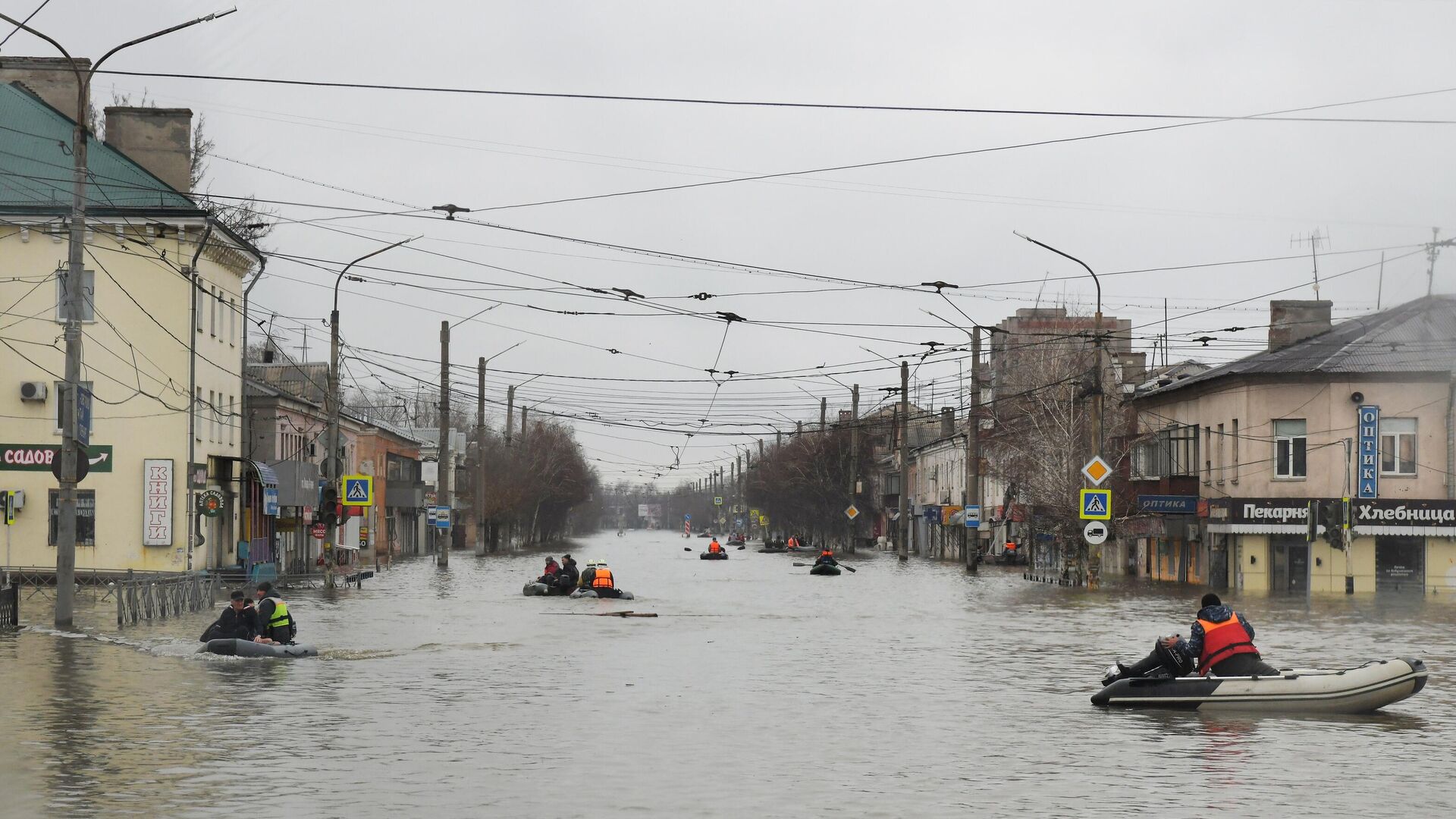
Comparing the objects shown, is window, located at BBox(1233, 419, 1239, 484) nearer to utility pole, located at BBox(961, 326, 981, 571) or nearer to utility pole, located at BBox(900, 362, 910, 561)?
utility pole, located at BBox(961, 326, 981, 571)

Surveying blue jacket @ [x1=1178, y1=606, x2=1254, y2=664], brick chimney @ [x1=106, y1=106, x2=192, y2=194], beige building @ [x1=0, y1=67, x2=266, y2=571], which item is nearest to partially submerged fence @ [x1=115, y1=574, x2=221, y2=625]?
Result: beige building @ [x1=0, y1=67, x2=266, y2=571]

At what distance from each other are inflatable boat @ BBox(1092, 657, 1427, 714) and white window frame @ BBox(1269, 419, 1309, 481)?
39.0 meters

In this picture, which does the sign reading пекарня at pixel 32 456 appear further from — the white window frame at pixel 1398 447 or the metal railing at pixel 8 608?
the white window frame at pixel 1398 447

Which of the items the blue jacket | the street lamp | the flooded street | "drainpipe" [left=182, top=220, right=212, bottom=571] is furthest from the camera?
"drainpipe" [left=182, top=220, right=212, bottom=571]

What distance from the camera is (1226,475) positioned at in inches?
2365

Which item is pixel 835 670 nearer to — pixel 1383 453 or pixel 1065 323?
pixel 1383 453

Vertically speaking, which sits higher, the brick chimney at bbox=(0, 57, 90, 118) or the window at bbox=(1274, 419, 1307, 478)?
the brick chimney at bbox=(0, 57, 90, 118)

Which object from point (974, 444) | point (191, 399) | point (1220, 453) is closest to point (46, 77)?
point (191, 399)

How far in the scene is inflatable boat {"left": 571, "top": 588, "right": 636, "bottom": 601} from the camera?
45312 millimetres

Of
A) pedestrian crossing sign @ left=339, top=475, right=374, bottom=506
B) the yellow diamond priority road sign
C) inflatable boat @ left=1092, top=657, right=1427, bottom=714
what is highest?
the yellow diamond priority road sign

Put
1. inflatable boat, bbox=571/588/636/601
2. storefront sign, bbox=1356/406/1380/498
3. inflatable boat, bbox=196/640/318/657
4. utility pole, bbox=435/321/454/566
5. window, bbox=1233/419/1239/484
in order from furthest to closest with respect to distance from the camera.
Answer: utility pole, bbox=435/321/454/566, window, bbox=1233/419/1239/484, storefront sign, bbox=1356/406/1380/498, inflatable boat, bbox=571/588/636/601, inflatable boat, bbox=196/640/318/657

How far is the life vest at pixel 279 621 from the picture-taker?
26.2 metres

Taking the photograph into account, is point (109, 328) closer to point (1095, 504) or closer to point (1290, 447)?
point (1095, 504)

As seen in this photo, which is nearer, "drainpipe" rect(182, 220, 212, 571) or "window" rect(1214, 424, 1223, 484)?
"drainpipe" rect(182, 220, 212, 571)
